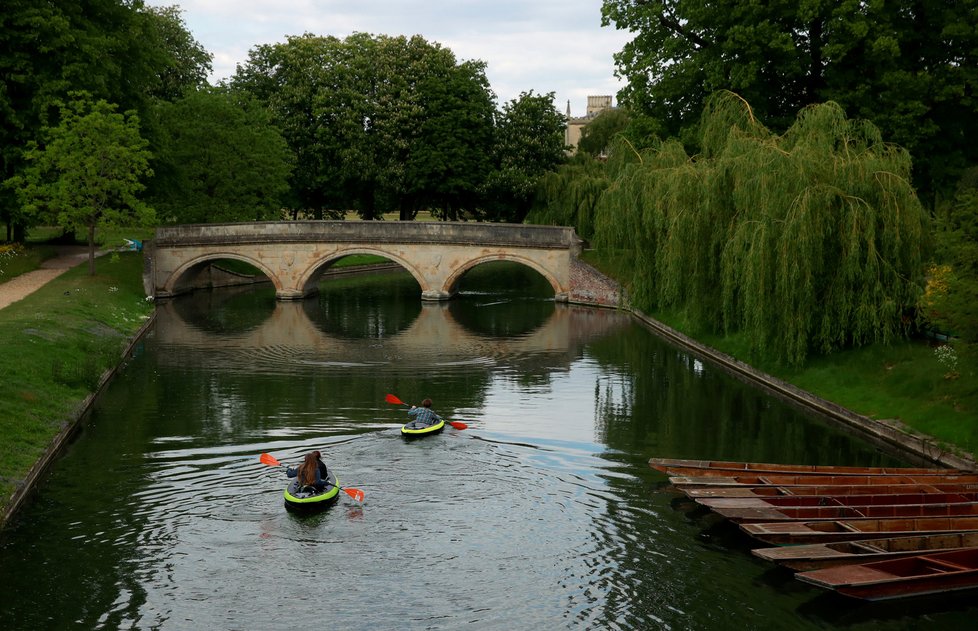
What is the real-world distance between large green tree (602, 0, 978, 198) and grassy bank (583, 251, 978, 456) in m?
12.5

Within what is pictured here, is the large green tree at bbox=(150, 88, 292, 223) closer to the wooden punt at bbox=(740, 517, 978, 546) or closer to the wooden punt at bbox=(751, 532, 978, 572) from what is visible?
the wooden punt at bbox=(740, 517, 978, 546)

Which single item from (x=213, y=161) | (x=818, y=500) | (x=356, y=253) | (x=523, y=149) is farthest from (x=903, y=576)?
(x=523, y=149)

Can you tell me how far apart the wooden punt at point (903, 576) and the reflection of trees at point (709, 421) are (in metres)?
7.05

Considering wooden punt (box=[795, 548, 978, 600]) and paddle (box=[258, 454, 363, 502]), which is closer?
wooden punt (box=[795, 548, 978, 600])

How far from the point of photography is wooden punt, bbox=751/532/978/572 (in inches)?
583

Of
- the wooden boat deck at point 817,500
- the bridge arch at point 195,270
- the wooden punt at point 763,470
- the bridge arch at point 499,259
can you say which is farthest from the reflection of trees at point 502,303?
the wooden boat deck at point 817,500

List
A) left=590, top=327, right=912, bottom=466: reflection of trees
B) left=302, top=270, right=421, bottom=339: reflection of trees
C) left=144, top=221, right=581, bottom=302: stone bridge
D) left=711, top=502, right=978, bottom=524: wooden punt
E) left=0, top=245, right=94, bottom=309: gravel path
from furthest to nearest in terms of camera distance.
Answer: left=144, top=221, right=581, bottom=302: stone bridge → left=302, top=270, right=421, bottom=339: reflection of trees → left=0, top=245, right=94, bottom=309: gravel path → left=590, top=327, right=912, bottom=466: reflection of trees → left=711, top=502, right=978, bottom=524: wooden punt

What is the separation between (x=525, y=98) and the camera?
6612 cm

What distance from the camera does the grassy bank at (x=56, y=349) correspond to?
21312mm

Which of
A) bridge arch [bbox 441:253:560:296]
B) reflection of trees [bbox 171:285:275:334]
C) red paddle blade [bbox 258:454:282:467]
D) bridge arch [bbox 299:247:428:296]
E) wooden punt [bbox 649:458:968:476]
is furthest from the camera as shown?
bridge arch [bbox 299:247:428:296]

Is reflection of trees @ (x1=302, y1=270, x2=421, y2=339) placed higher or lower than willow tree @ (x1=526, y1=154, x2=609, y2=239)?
lower

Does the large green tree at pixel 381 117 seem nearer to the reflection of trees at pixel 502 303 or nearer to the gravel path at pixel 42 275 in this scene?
the reflection of trees at pixel 502 303

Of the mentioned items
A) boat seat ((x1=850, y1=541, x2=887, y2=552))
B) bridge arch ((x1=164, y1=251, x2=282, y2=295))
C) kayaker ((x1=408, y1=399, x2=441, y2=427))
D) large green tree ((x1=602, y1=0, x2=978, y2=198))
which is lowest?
boat seat ((x1=850, y1=541, x2=887, y2=552))

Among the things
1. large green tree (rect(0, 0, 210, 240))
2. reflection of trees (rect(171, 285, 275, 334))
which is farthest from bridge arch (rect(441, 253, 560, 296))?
large green tree (rect(0, 0, 210, 240))
